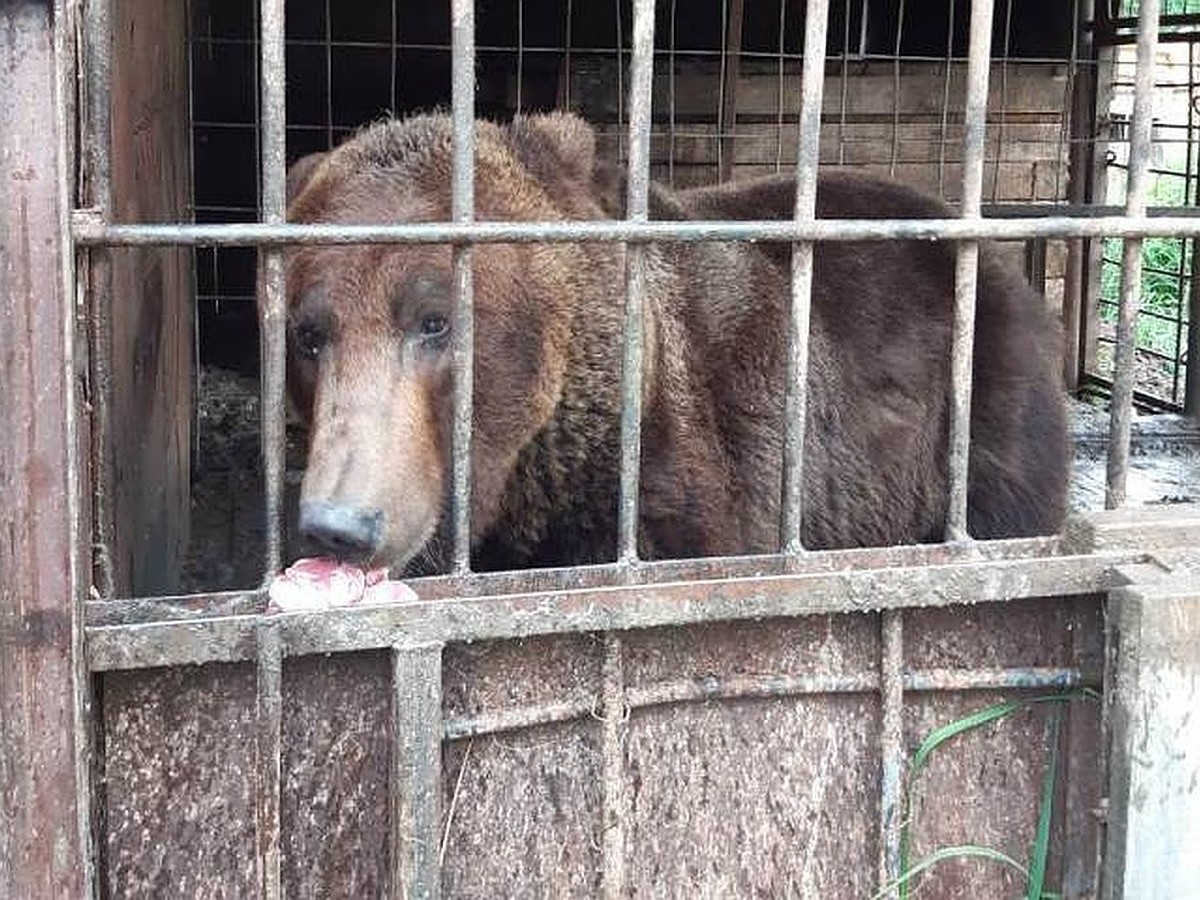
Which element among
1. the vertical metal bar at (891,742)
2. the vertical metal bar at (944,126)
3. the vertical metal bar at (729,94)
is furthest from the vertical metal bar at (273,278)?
the vertical metal bar at (944,126)

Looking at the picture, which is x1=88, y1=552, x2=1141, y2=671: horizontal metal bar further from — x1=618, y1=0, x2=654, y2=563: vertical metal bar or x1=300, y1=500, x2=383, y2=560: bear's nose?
x1=300, y1=500, x2=383, y2=560: bear's nose

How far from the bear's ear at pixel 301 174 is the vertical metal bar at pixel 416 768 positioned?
5.31 feet

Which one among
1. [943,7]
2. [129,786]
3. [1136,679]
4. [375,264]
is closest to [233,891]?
[129,786]

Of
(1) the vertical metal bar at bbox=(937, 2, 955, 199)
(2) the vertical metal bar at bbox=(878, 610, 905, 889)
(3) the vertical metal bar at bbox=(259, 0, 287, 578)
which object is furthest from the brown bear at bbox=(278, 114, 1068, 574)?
(1) the vertical metal bar at bbox=(937, 2, 955, 199)

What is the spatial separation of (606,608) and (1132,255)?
1.18 metres

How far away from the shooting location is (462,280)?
2.72 m

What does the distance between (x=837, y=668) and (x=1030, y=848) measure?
1.74 ft

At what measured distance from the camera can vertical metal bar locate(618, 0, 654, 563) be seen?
2705mm

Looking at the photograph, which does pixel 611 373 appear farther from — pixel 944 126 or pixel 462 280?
pixel 944 126

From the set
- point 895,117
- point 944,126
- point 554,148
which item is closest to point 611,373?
point 554,148

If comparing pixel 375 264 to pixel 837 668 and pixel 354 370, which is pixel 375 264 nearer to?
pixel 354 370

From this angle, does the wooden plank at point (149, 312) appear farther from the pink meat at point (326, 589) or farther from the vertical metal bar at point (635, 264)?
the vertical metal bar at point (635, 264)

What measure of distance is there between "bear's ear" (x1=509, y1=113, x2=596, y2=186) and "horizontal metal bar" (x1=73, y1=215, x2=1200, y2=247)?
3.62 feet

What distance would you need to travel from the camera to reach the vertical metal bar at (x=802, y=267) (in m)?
2.80
